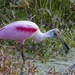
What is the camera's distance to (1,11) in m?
8.02

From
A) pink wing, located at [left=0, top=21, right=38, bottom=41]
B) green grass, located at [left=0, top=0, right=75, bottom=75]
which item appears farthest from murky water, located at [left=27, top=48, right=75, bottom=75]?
pink wing, located at [left=0, top=21, right=38, bottom=41]

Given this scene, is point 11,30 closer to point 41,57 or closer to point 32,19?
point 41,57

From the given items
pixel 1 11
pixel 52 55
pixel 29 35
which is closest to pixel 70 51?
pixel 52 55

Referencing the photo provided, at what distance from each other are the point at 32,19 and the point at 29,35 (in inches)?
59.1

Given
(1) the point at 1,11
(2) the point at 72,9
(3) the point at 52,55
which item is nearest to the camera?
(3) the point at 52,55

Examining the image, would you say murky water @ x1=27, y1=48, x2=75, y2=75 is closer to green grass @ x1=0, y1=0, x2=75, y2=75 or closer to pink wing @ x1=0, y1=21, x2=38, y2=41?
green grass @ x1=0, y1=0, x2=75, y2=75

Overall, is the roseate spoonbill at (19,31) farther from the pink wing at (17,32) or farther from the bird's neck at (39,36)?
the bird's neck at (39,36)

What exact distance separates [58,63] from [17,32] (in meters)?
0.73

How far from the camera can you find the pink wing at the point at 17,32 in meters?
6.46

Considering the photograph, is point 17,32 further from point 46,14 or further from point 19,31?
point 46,14

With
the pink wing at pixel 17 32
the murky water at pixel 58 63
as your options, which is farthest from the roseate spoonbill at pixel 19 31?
the murky water at pixel 58 63

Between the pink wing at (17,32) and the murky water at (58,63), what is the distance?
423 millimetres

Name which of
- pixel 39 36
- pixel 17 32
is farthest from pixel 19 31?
pixel 39 36

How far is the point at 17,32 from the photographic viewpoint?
6.57m
